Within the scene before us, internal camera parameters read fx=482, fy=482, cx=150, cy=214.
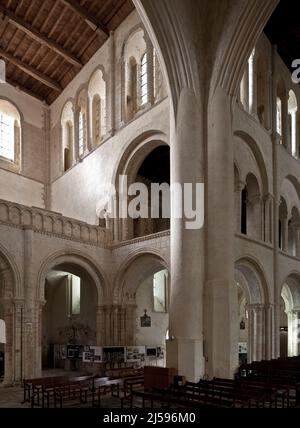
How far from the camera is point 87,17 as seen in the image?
71.7 feet

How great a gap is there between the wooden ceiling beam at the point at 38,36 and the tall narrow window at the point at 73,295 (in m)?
11.3

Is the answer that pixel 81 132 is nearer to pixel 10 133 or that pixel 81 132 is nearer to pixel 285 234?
pixel 10 133

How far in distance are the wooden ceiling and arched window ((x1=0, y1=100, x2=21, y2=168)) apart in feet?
4.95

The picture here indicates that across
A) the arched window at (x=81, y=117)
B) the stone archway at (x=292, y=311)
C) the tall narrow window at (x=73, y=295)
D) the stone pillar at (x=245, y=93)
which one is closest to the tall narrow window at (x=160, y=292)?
the tall narrow window at (x=73, y=295)

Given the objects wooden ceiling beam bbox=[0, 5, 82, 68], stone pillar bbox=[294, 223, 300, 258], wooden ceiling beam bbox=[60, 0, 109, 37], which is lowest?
stone pillar bbox=[294, 223, 300, 258]

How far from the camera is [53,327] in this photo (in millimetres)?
26250

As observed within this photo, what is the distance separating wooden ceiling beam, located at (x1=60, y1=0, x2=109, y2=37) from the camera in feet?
68.3

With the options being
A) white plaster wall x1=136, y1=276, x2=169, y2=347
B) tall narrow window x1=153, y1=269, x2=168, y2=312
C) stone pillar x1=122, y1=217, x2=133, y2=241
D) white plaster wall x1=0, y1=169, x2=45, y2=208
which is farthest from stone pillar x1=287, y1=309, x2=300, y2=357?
white plaster wall x1=0, y1=169, x2=45, y2=208

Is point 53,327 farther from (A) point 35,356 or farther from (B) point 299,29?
(B) point 299,29

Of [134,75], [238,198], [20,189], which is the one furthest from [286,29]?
[20,189]

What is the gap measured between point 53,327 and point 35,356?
9450 millimetres

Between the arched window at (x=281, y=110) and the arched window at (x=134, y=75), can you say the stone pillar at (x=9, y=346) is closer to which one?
the arched window at (x=134, y=75)

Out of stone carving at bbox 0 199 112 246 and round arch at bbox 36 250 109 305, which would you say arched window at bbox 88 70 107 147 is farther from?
round arch at bbox 36 250 109 305

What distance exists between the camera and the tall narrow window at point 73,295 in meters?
25.2
